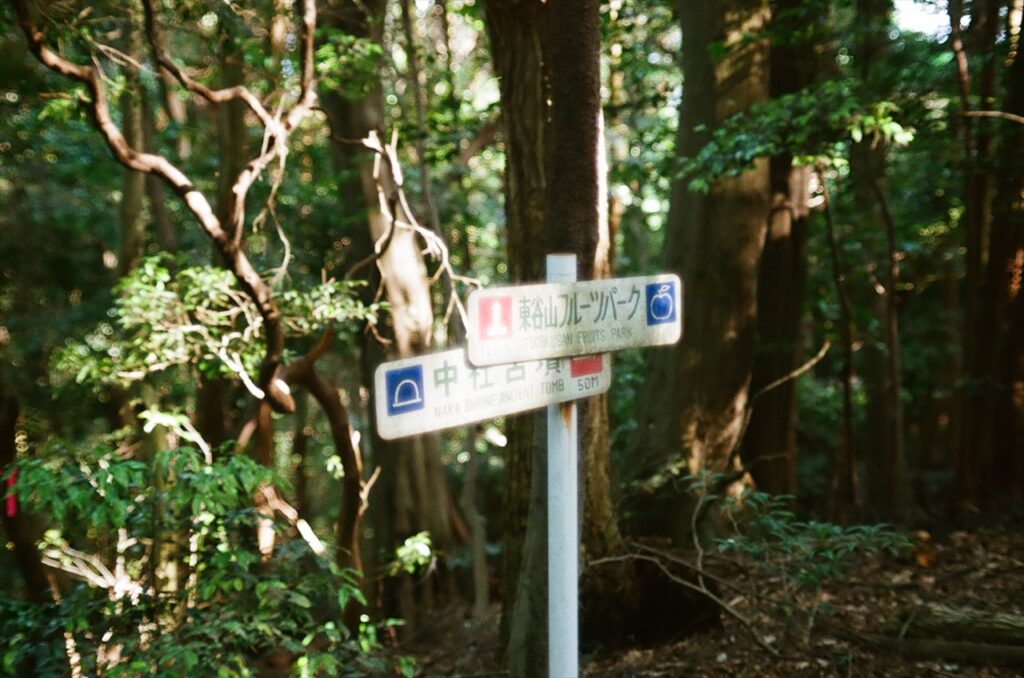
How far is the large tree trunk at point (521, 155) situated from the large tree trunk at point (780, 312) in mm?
3951

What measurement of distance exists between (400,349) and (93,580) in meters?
4.66

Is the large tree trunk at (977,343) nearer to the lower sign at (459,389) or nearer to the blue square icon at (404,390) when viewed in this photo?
the lower sign at (459,389)

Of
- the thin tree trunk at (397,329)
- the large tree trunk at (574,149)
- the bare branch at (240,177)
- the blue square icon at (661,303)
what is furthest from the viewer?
the thin tree trunk at (397,329)

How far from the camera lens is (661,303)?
274 cm

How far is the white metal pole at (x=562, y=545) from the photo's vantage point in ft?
8.27

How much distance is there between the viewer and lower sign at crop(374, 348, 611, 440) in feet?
7.25

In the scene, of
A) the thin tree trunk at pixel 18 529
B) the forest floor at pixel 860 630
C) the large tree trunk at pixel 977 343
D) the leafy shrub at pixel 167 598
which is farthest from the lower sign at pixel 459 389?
the large tree trunk at pixel 977 343

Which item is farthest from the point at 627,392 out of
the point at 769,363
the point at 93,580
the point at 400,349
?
the point at 93,580

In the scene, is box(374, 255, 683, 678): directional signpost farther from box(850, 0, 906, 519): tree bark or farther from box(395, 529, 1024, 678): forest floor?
box(850, 0, 906, 519): tree bark

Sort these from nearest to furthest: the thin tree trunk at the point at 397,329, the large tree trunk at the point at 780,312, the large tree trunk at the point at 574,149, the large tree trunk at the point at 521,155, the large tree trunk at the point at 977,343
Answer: the large tree trunk at the point at 574,149 < the large tree trunk at the point at 521,155 < the large tree trunk at the point at 977,343 < the large tree trunk at the point at 780,312 < the thin tree trunk at the point at 397,329

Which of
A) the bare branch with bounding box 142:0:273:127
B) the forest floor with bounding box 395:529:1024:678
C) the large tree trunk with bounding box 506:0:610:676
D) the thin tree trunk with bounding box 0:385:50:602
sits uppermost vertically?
the bare branch with bounding box 142:0:273:127

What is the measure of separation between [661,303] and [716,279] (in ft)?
16.6

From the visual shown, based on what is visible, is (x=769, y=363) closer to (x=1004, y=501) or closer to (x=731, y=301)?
(x=731, y=301)

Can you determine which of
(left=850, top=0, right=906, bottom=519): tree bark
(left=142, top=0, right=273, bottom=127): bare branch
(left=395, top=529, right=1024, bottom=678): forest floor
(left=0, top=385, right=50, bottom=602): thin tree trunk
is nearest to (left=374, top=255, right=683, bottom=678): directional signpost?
(left=395, top=529, right=1024, bottom=678): forest floor
